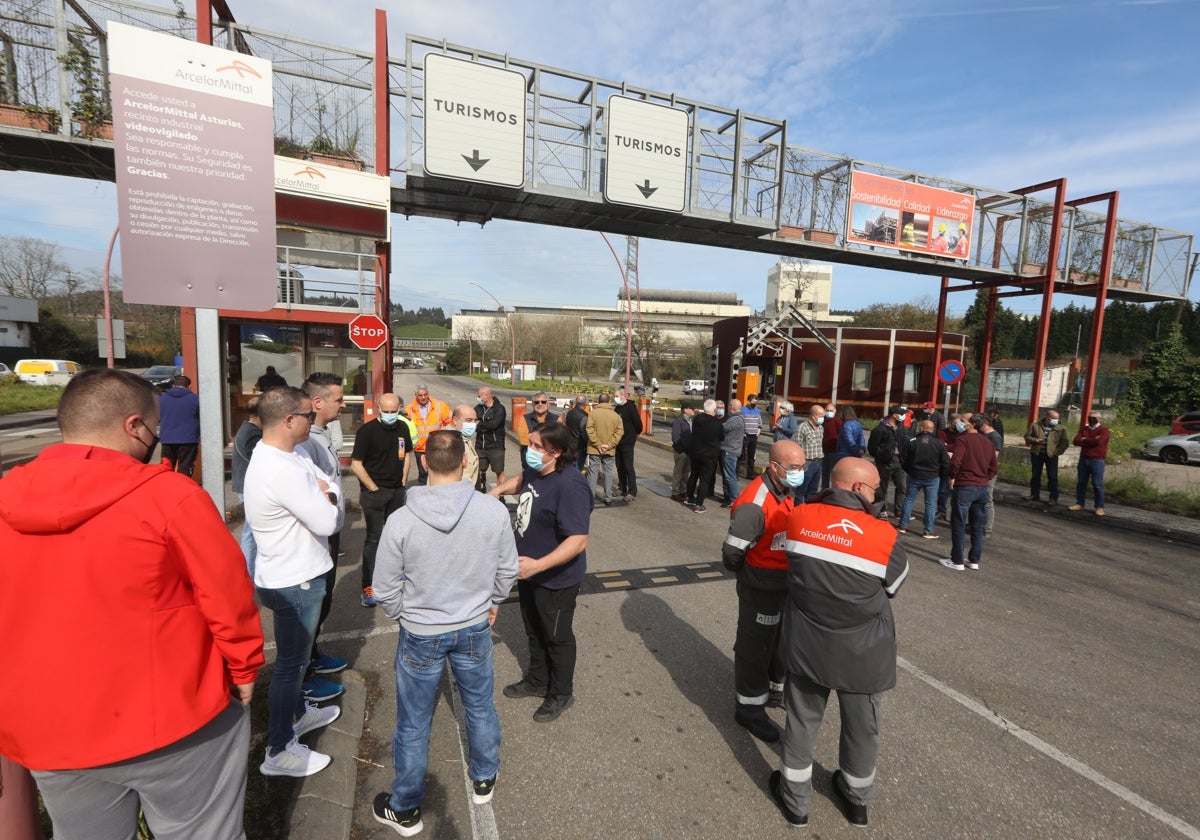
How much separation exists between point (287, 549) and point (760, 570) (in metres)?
2.70

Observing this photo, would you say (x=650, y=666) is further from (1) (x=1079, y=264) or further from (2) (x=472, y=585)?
(1) (x=1079, y=264)

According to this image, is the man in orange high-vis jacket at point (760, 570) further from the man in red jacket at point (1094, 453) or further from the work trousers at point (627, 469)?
the man in red jacket at point (1094, 453)

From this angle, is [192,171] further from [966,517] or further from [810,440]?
[810,440]

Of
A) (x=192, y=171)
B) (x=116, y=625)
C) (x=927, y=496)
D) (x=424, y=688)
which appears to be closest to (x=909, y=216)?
(x=927, y=496)

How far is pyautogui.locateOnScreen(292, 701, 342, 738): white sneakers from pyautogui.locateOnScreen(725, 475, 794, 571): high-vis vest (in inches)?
102

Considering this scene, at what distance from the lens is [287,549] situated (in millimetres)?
2926

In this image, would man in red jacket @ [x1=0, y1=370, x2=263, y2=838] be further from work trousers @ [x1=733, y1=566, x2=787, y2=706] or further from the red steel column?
the red steel column

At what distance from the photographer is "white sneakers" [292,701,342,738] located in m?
3.25

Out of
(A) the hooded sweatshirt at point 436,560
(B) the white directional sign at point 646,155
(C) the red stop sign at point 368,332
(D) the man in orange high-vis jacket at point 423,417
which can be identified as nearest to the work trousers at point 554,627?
(A) the hooded sweatshirt at point 436,560

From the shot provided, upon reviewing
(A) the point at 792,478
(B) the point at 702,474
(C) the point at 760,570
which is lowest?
(B) the point at 702,474

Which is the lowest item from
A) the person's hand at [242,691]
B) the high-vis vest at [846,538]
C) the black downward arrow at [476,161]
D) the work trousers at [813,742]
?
the work trousers at [813,742]

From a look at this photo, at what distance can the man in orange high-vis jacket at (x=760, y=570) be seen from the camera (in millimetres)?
3430

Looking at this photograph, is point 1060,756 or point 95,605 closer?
point 95,605

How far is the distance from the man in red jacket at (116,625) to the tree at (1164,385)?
36136mm
